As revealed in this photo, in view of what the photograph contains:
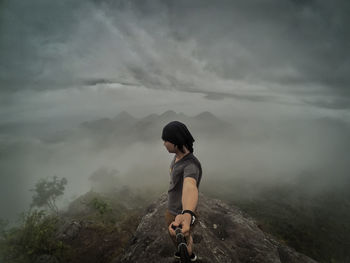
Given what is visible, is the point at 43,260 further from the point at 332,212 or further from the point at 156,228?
the point at 332,212

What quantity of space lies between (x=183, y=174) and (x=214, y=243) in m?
8.16

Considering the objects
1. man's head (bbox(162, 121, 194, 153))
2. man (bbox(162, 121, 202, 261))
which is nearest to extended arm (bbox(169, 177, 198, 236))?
man (bbox(162, 121, 202, 261))

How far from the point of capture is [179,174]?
A: 458 centimetres

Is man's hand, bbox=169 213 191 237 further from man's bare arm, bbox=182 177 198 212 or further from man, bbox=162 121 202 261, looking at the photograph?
man's bare arm, bbox=182 177 198 212

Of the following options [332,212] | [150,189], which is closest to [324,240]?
[332,212]

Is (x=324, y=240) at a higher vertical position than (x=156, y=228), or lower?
lower

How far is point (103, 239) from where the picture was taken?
1669cm

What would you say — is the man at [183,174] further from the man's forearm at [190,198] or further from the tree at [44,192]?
the tree at [44,192]

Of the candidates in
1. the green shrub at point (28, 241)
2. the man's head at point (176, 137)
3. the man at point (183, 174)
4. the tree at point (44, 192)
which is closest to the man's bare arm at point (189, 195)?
the man at point (183, 174)

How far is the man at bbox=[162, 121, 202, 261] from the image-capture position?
11.4 ft

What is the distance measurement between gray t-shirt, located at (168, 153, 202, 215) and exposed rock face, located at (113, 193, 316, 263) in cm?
557

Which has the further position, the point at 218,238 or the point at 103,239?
the point at 103,239

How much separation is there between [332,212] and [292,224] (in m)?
76.9

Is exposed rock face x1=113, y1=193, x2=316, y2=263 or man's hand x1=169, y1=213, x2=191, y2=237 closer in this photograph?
man's hand x1=169, y1=213, x2=191, y2=237
